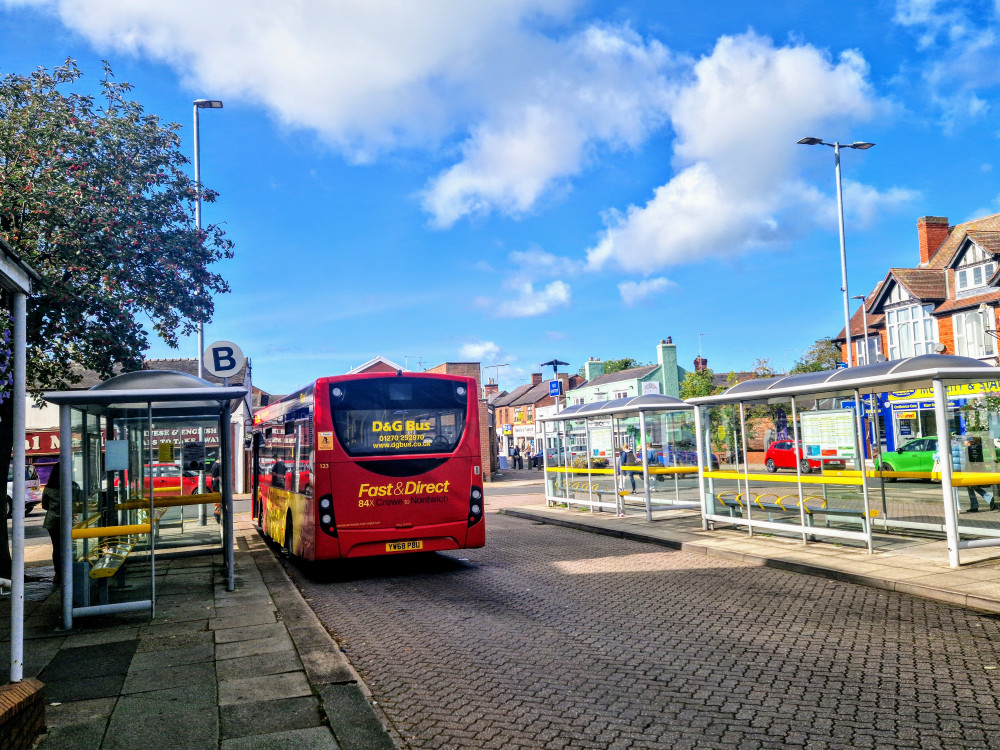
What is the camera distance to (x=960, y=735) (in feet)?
13.9

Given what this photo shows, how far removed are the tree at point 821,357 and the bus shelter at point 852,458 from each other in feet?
116

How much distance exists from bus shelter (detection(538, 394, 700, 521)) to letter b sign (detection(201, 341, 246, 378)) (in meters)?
8.26

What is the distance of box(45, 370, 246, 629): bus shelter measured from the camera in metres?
8.07

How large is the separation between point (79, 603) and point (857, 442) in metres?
10.2

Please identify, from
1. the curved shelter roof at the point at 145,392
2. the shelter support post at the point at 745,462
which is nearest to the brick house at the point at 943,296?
the shelter support post at the point at 745,462

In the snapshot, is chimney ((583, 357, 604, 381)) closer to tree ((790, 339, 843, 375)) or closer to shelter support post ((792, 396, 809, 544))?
tree ((790, 339, 843, 375))

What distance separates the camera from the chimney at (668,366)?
66438 mm

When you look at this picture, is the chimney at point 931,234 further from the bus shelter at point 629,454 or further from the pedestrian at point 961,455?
the pedestrian at point 961,455

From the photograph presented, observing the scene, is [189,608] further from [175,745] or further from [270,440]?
[270,440]

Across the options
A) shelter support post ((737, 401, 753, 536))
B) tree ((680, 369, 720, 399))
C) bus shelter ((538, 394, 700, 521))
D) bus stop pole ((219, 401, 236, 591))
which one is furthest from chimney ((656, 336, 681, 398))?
bus stop pole ((219, 401, 236, 591))

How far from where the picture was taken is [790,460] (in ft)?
41.3

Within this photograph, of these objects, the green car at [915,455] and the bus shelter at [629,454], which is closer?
the green car at [915,455]

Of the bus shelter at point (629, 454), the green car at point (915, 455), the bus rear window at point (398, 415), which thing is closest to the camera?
the bus rear window at point (398, 415)

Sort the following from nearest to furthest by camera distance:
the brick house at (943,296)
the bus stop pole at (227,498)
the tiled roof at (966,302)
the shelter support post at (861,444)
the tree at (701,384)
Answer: the bus stop pole at (227,498), the shelter support post at (861,444), the tiled roof at (966,302), the brick house at (943,296), the tree at (701,384)
